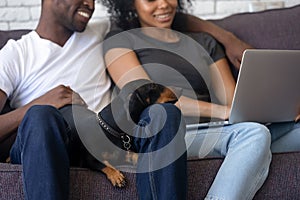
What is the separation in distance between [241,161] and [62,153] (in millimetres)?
439

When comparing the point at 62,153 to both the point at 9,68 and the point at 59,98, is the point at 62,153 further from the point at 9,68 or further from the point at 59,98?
the point at 9,68

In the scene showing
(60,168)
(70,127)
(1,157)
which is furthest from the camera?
(1,157)

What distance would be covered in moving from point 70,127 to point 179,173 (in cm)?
30

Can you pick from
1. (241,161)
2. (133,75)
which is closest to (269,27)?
(133,75)

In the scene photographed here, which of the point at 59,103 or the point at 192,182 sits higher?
the point at 59,103

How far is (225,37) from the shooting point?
5.40 feet

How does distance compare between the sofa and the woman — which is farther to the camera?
the woman

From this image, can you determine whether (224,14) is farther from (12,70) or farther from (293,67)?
(12,70)

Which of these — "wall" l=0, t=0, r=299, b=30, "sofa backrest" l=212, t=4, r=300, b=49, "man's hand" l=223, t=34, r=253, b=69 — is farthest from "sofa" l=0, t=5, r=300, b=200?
"wall" l=0, t=0, r=299, b=30

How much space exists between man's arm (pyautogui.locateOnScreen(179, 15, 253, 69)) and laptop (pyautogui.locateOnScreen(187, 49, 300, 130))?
13.2 inches

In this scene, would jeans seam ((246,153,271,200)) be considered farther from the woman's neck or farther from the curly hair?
the curly hair

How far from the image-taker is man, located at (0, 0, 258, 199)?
1036 mm

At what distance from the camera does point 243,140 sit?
3.88ft

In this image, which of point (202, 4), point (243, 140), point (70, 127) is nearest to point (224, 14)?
point (202, 4)
